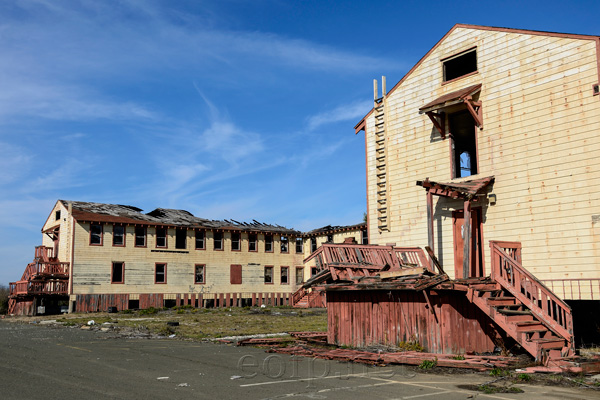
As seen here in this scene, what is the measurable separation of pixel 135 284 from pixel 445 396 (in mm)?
34803

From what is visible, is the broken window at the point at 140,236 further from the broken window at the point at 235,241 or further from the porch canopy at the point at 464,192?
the porch canopy at the point at 464,192

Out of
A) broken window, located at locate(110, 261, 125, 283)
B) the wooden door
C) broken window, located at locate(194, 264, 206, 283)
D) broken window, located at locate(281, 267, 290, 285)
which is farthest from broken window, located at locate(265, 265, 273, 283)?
the wooden door

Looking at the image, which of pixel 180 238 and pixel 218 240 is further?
pixel 218 240

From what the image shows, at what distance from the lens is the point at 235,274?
150 feet

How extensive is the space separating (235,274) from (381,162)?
27.6m

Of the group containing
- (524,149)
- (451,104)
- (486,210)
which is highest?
(451,104)

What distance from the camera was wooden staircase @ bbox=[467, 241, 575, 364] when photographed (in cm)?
1165

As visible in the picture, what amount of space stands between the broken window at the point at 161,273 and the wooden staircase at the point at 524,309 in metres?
32.2

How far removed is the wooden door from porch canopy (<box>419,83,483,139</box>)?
9.31ft

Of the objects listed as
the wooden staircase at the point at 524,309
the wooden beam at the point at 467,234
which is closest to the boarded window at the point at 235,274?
the wooden beam at the point at 467,234

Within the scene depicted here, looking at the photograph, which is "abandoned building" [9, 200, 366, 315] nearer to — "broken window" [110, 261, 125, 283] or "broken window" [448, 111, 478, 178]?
"broken window" [110, 261, 125, 283]

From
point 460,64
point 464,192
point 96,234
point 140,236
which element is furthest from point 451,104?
point 140,236

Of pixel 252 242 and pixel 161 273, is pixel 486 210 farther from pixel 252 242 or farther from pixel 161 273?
pixel 252 242

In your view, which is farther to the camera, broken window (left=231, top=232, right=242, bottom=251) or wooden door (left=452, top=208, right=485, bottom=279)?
broken window (left=231, top=232, right=242, bottom=251)
